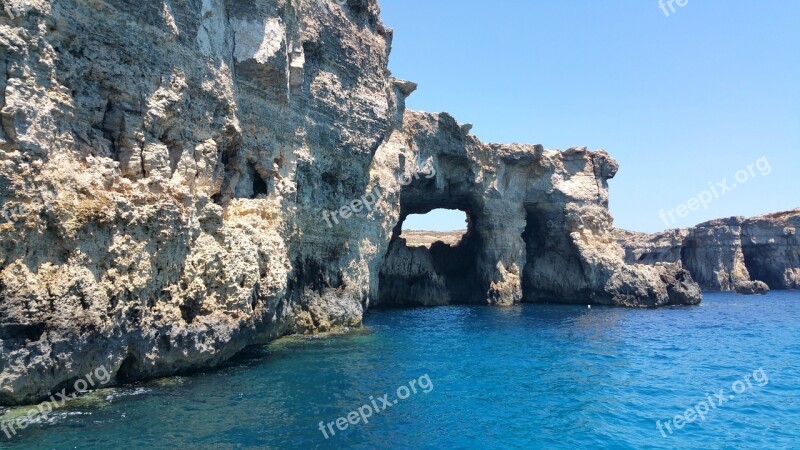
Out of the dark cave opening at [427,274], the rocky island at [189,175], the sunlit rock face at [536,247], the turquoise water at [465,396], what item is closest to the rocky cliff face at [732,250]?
the sunlit rock face at [536,247]

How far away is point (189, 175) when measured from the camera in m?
18.0

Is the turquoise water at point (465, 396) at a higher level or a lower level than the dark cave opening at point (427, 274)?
lower

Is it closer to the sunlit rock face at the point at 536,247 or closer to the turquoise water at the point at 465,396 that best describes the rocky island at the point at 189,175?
the turquoise water at the point at 465,396

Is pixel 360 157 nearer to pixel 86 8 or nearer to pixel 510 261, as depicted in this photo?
pixel 86 8

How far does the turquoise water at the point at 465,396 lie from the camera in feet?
40.4

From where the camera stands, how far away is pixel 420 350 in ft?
78.0

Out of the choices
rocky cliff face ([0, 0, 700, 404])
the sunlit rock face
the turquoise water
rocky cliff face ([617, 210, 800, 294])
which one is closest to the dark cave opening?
the sunlit rock face

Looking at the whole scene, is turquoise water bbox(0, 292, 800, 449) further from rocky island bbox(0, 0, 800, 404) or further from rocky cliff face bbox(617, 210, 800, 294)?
rocky cliff face bbox(617, 210, 800, 294)

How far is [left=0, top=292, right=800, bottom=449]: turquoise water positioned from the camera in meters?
12.3

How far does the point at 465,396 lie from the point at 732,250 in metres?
73.2

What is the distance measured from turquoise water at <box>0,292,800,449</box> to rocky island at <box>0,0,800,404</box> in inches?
69.6

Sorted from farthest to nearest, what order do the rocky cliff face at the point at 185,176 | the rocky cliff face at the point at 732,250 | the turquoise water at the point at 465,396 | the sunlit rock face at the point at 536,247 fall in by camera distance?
the rocky cliff face at the point at 732,250 < the sunlit rock face at the point at 536,247 < the rocky cliff face at the point at 185,176 < the turquoise water at the point at 465,396

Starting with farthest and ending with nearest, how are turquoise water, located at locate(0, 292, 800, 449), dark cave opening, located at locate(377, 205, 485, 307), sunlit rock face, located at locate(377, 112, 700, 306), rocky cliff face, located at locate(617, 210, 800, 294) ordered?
1. rocky cliff face, located at locate(617, 210, 800, 294)
2. dark cave opening, located at locate(377, 205, 485, 307)
3. sunlit rock face, located at locate(377, 112, 700, 306)
4. turquoise water, located at locate(0, 292, 800, 449)

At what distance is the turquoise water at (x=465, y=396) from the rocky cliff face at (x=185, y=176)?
1.72 metres
